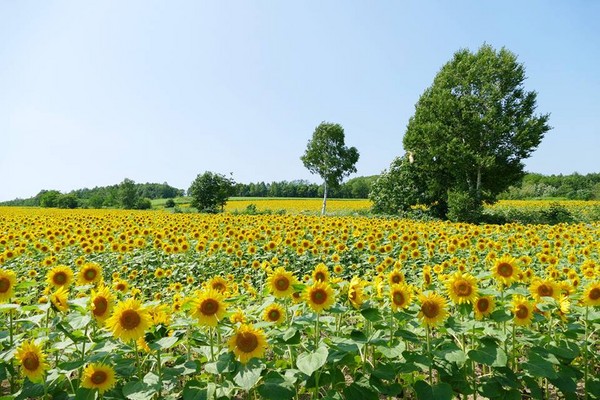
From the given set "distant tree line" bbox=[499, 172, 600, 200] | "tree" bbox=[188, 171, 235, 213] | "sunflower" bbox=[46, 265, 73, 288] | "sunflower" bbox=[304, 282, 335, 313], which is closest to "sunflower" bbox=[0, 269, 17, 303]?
"sunflower" bbox=[46, 265, 73, 288]

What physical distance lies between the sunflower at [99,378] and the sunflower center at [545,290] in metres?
2.81

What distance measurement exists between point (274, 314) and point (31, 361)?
1.38 meters

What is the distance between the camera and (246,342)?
2162 mm

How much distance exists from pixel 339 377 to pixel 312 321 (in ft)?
1.18

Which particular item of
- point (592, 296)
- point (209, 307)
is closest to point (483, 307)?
point (592, 296)

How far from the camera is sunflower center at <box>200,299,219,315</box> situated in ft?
7.37

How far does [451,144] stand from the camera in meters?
23.3

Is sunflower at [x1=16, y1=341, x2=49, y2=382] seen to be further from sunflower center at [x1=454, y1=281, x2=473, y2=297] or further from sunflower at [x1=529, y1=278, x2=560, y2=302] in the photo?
sunflower at [x1=529, y1=278, x2=560, y2=302]

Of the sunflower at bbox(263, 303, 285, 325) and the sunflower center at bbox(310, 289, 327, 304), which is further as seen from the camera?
the sunflower at bbox(263, 303, 285, 325)

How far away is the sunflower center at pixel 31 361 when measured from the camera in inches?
88.0

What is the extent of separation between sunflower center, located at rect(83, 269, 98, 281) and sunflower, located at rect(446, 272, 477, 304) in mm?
2722

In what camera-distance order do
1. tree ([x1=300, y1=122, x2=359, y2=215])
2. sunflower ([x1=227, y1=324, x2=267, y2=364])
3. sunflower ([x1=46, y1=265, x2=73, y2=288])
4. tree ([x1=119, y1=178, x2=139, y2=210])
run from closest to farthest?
sunflower ([x1=227, y1=324, x2=267, y2=364]) → sunflower ([x1=46, y1=265, x2=73, y2=288]) → tree ([x1=300, y1=122, x2=359, y2=215]) → tree ([x1=119, y1=178, x2=139, y2=210])

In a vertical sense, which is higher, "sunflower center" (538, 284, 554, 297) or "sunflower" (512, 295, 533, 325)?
"sunflower center" (538, 284, 554, 297)

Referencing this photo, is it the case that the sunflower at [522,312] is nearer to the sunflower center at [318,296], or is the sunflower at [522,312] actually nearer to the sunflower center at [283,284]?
the sunflower center at [318,296]
